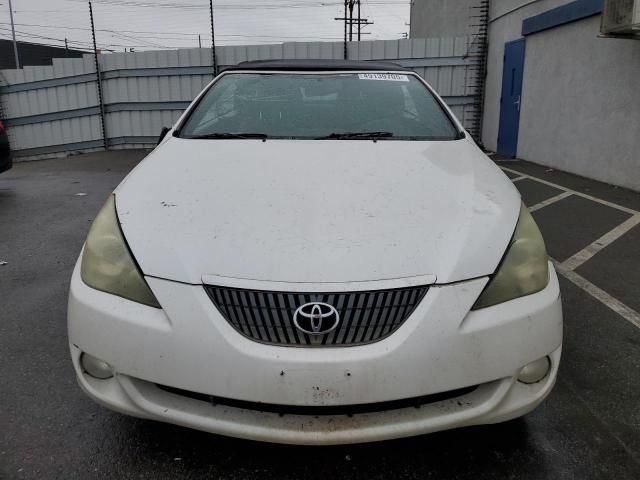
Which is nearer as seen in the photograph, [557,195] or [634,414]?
[634,414]

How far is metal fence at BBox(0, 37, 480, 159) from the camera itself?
37.5 feet

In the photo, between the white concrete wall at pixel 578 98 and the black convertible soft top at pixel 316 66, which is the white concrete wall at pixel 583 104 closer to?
the white concrete wall at pixel 578 98

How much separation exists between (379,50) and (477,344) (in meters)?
10.7

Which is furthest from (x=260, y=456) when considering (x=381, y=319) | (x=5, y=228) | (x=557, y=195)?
(x=557, y=195)

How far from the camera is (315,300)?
1.53m

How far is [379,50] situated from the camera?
37.2 ft

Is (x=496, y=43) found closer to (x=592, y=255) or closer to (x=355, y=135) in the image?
(x=592, y=255)

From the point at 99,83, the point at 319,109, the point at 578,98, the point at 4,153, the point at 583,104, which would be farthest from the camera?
the point at 99,83

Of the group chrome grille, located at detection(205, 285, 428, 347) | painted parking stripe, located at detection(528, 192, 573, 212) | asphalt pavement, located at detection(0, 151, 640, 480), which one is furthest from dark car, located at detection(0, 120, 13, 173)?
chrome grille, located at detection(205, 285, 428, 347)

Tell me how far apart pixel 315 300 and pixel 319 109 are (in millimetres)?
1629

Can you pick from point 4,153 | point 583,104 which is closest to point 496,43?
point 583,104

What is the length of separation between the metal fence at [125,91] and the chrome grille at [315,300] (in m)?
10.5

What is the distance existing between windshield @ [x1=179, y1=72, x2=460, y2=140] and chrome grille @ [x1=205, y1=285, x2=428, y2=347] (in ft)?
4.14

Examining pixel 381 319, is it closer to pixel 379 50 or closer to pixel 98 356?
pixel 98 356
